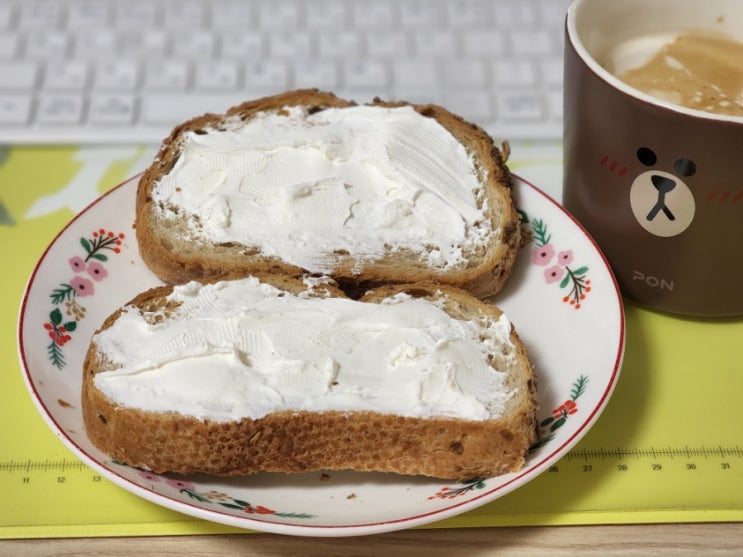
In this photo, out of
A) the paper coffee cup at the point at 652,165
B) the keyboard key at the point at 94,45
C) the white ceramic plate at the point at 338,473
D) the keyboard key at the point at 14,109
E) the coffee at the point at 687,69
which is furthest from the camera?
the keyboard key at the point at 94,45

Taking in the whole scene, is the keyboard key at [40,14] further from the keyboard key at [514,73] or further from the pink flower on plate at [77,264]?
the keyboard key at [514,73]

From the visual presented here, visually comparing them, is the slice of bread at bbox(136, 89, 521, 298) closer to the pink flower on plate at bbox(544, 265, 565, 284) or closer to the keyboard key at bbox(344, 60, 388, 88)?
the pink flower on plate at bbox(544, 265, 565, 284)

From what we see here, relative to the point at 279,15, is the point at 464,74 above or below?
below

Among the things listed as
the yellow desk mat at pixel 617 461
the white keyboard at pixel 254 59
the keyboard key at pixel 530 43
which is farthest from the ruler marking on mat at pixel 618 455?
the keyboard key at pixel 530 43

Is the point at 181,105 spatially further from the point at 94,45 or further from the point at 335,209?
the point at 335,209

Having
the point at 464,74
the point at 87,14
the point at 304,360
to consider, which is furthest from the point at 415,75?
the point at 304,360

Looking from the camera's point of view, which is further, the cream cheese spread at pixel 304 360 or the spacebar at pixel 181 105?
the spacebar at pixel 181 105

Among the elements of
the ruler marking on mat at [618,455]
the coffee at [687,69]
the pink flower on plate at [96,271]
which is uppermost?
the coffee at [687,69]
